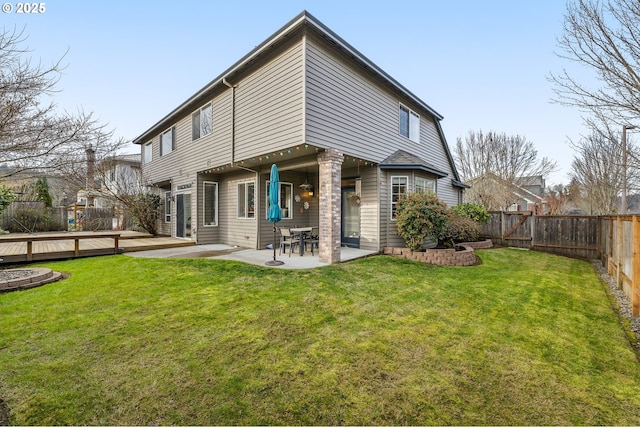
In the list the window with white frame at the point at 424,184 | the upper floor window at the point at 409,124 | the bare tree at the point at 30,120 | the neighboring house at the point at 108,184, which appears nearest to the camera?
the bare tree at the point at 30,120

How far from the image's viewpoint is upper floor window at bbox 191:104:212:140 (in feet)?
35.4

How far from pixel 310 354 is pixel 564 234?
12.5m

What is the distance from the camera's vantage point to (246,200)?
1053 cm

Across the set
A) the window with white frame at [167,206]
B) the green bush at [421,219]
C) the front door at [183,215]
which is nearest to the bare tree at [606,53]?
the green bush at [421,219]

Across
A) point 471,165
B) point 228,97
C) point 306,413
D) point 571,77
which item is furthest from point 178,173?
point 471,165

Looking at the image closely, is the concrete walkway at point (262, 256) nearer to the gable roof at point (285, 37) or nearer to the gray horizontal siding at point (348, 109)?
the gray horizontal siding at point (348, 109)

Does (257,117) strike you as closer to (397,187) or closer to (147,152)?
(397,187)

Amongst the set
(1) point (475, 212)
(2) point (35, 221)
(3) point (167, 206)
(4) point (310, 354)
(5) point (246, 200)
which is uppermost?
(5) point (246, 200)

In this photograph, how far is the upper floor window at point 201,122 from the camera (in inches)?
425

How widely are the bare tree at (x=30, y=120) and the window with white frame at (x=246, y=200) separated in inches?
199

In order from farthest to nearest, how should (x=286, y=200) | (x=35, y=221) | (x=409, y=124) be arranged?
(x=35, y=221), (x=409, y=124), (x=286, y=200)

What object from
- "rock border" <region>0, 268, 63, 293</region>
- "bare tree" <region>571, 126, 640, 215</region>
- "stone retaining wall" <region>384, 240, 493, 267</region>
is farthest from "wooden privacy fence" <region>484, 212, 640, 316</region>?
"rock border" <region>0, 268, 63, 293</region>

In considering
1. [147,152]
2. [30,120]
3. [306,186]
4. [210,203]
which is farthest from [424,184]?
[147,152]

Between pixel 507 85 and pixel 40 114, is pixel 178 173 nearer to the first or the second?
pixel 40 114
